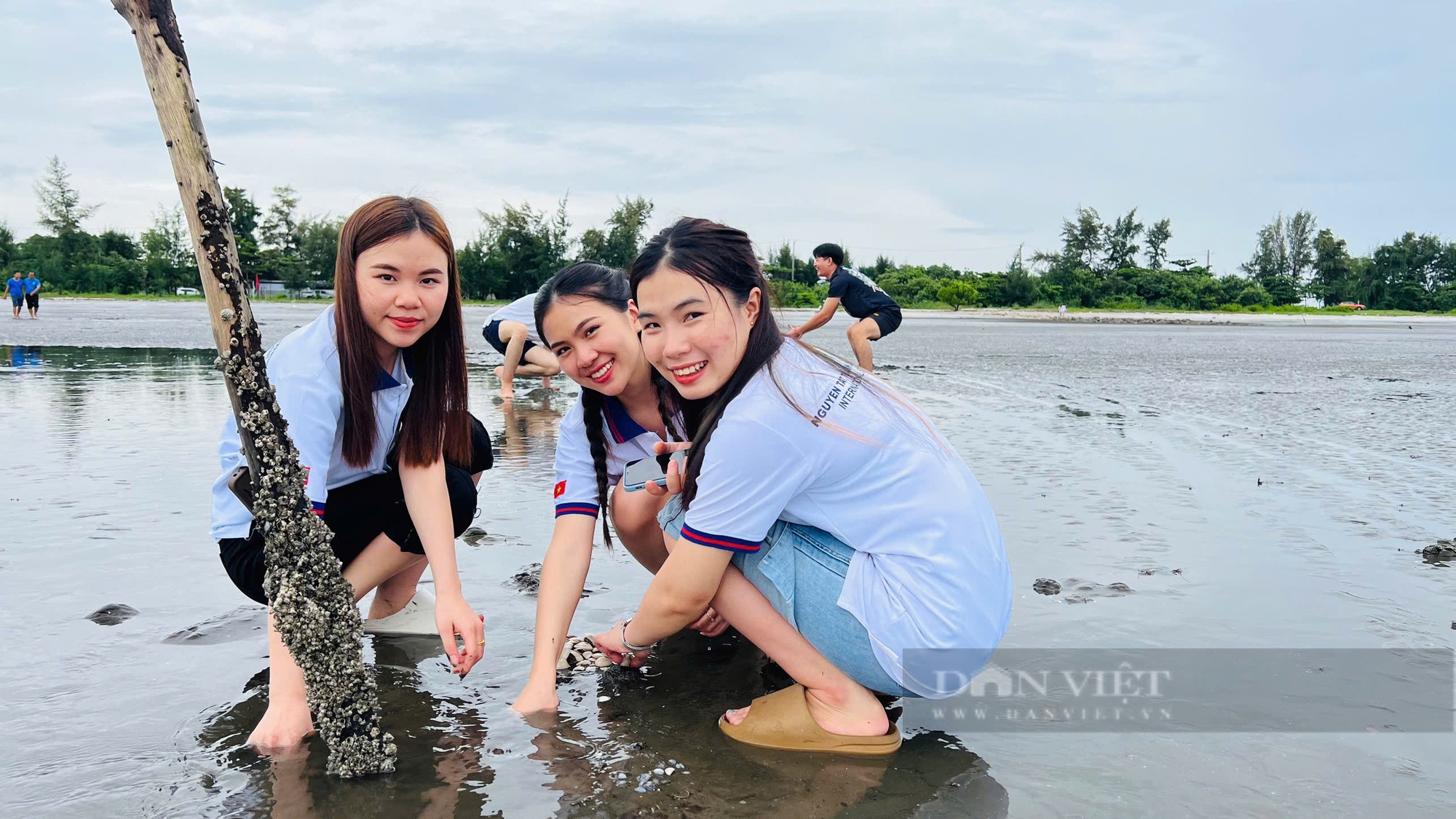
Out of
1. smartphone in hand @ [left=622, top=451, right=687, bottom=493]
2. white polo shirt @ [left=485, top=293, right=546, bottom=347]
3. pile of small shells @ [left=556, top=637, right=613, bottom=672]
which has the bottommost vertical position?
pile of small shells @ [left=556, top=637, right=613, bottom=672]

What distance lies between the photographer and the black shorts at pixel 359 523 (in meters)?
2.76

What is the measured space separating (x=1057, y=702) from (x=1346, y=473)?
4.04 metres

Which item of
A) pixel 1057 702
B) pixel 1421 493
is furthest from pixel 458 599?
pixel 1421 493

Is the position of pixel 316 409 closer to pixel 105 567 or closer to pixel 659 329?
pixel 659 329

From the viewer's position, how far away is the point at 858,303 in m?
11.0

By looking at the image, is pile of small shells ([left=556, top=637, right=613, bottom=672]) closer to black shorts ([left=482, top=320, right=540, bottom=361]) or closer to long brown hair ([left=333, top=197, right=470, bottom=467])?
long brown hair ([left=333, top=197, right=470, bottom=467])

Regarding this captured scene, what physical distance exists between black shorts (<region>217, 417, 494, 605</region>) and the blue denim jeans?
1.01 m

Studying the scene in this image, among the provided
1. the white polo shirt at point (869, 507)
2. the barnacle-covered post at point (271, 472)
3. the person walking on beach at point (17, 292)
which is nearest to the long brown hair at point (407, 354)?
the barnacle-covered post at point (271, 472)

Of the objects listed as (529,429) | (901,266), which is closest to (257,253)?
(901,266)

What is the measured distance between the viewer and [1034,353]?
17719 mm

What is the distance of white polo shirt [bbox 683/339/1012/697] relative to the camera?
2.30 metres

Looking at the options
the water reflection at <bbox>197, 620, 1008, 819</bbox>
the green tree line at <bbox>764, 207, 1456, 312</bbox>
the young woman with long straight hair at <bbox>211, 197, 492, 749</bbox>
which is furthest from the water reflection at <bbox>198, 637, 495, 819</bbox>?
the green tree line at <bbox>764, 207, 1456, 312</bbox>

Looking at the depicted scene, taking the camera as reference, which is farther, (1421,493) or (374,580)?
(1421,493)

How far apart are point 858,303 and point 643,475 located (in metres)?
8.26
